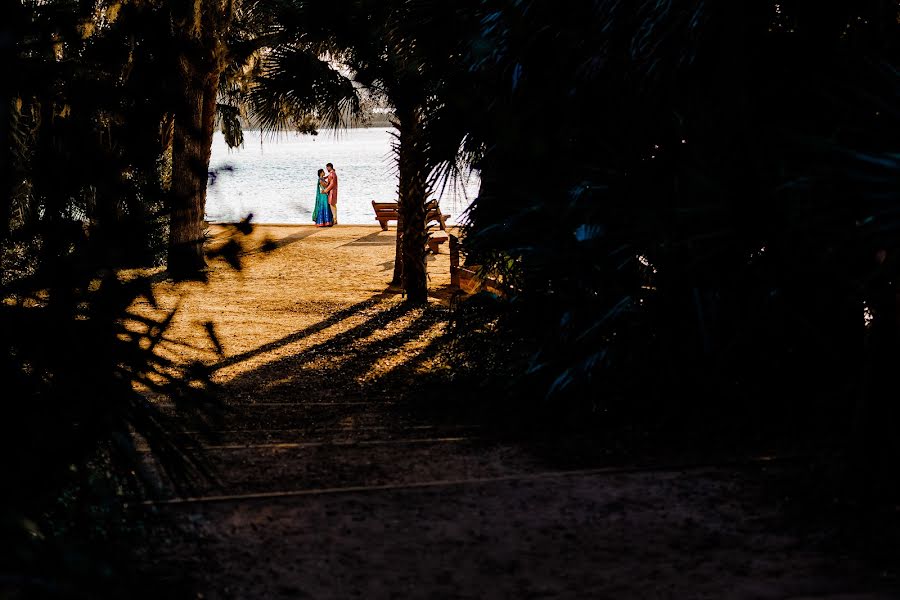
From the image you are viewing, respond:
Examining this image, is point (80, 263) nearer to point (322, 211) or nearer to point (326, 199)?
point (326, 199)

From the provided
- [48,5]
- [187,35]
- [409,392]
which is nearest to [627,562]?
[187,35]

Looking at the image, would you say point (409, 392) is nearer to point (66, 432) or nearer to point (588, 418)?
point (588, 418)

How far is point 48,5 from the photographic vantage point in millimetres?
4113

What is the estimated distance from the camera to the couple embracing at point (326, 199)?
87.5 ft

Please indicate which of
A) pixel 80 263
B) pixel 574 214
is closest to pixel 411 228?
pixel 574 214

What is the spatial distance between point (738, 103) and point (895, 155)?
2208mm

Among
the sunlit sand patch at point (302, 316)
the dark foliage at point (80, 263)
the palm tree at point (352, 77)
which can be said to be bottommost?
the sunlit sand patch at point (302, 316)

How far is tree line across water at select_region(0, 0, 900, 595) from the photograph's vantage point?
3602 mm

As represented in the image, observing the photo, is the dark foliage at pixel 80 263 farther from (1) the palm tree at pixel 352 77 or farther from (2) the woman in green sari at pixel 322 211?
(2) the woman in green sari at pixel 322 211

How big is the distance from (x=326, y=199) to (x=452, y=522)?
2235cm

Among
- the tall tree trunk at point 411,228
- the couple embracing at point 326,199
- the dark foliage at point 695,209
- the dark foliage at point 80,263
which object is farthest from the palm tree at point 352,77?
the couple embracing at point 326,199

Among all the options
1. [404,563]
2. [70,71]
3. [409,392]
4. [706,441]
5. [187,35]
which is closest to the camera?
[70,71]

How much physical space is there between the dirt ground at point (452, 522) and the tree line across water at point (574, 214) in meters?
0.46

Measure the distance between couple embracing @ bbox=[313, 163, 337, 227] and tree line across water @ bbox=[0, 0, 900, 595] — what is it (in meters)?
16.3
